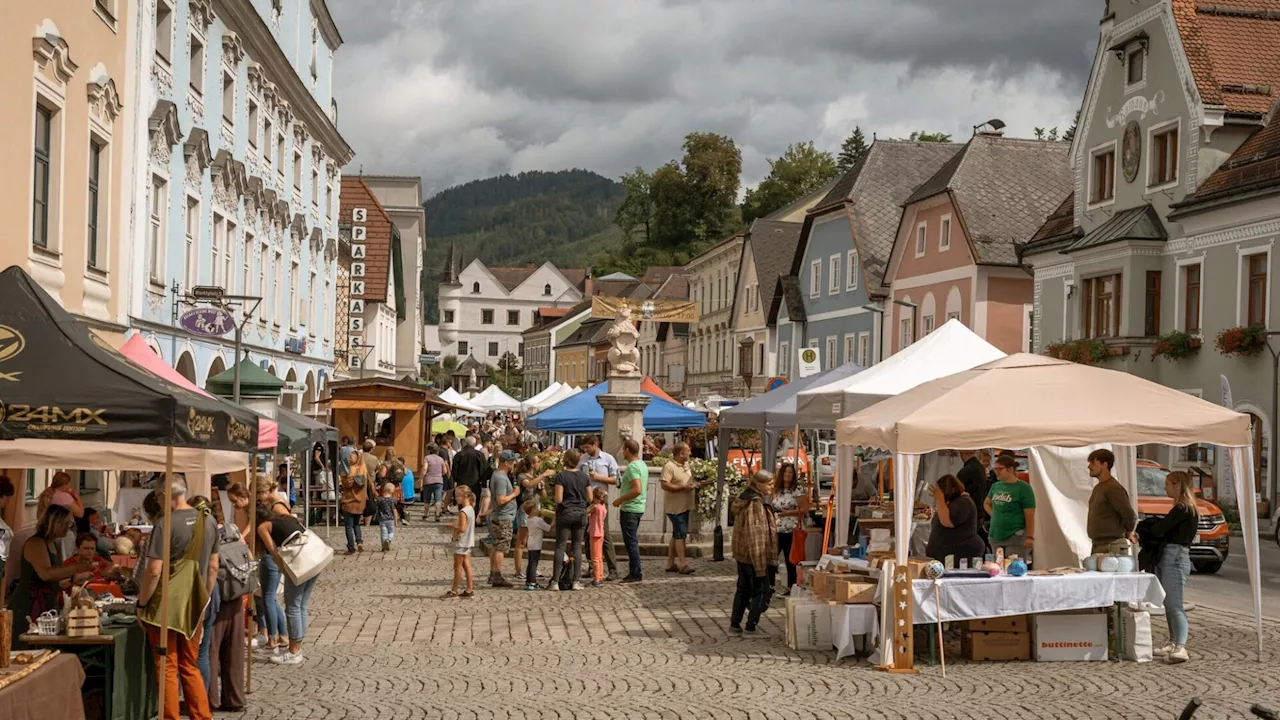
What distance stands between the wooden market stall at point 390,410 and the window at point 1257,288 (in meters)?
20.4

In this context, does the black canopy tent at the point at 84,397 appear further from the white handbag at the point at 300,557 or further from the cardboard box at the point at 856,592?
the cardboard box at the point at 856,592

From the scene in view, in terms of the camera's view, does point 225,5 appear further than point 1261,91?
No

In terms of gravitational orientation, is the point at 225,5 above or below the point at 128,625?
above

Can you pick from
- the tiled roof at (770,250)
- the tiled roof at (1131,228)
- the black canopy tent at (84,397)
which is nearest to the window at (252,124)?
the tiled roof at (1131,228)

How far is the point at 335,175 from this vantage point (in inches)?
1843

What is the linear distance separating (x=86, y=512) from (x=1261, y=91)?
97.1 ft

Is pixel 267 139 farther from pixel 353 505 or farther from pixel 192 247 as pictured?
pixel 353 505

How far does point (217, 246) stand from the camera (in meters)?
29.4

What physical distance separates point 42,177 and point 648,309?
1254cm

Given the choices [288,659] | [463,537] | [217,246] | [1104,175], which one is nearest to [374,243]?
[1104,175]

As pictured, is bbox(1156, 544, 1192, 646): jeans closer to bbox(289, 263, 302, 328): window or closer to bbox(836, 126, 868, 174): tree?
bbox(289, 263, 302, 328): window

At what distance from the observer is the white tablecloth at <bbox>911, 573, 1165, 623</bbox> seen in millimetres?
13039

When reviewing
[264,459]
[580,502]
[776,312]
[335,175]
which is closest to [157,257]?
[264,459]

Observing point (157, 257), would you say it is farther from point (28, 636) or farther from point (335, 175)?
point (335, 175)
